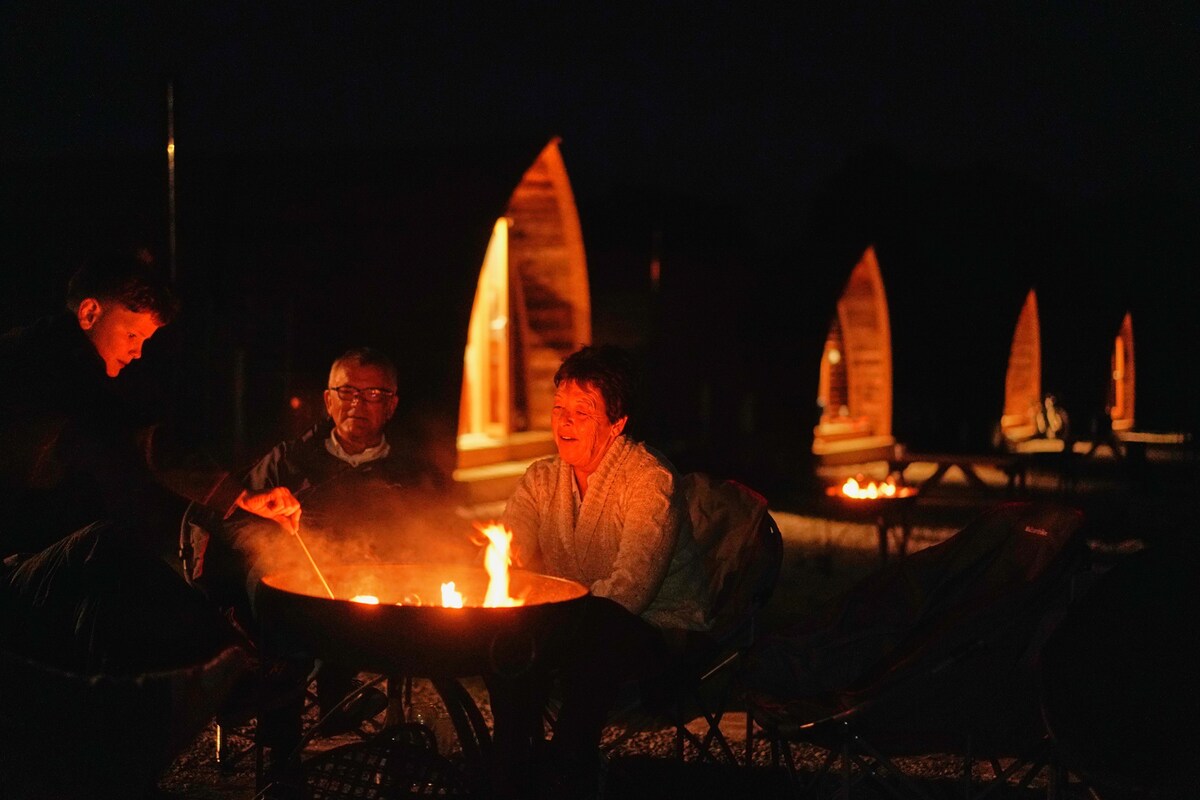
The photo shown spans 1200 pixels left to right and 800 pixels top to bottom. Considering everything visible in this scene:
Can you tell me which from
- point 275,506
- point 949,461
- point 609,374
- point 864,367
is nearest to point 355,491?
point 275,506

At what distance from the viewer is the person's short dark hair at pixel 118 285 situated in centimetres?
343

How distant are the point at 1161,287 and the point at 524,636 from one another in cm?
4769

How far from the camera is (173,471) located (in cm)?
366

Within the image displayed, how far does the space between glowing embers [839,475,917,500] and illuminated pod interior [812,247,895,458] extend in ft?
34.2

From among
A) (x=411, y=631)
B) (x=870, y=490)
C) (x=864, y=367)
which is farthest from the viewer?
(x=864, y=367)

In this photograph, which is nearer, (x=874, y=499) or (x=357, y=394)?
(x=357, y=394)

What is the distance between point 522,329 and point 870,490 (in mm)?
6337

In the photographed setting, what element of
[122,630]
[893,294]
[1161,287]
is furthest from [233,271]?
[1161,287]

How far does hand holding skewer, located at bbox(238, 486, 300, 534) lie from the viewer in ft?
11.8

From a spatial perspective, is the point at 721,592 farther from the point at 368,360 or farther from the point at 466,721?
the point at 368,360

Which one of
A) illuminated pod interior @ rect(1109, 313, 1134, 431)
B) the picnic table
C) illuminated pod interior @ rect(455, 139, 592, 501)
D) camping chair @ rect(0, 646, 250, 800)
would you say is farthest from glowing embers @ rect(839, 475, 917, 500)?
illuminated pod interior @ rect(1109, 313, 1134, 431)

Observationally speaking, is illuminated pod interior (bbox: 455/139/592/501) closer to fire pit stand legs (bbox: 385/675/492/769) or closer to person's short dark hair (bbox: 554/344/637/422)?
person's short dark hair (bbox: 554/344/637/422)

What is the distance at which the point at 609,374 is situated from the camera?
3670 millimetres

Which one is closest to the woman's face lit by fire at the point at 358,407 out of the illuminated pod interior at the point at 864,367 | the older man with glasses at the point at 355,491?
the older man with glasses at the point at 355,491
